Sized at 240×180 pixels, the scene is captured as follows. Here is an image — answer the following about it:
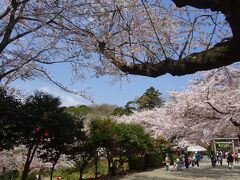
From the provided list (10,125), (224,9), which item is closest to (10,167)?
(10,125)

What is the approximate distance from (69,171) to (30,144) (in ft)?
67.3

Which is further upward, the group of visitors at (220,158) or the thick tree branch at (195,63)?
the thick tree branch at (195,63)

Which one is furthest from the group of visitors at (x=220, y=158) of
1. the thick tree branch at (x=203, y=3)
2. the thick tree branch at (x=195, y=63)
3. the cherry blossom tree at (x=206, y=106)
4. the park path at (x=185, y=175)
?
the thick tree branch at (x=203, y=3)

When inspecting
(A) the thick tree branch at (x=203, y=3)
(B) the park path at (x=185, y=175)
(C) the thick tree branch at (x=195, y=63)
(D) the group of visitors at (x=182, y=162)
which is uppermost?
(A) the thick tree branch at (x=203, y=3)

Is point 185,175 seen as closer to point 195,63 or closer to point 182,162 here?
point 182,162

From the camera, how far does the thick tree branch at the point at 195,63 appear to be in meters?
3.62

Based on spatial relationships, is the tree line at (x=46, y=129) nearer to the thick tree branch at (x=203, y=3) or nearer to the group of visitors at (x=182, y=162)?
the thick tree branch at (x=203, y=3)

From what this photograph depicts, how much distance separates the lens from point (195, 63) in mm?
3938

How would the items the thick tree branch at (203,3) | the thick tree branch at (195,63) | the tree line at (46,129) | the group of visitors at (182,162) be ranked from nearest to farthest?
the thick tree branch at (203,3) → the thick tree branch at (195,63) → the tree line at (46,129) → the group of visitors at (182,162)

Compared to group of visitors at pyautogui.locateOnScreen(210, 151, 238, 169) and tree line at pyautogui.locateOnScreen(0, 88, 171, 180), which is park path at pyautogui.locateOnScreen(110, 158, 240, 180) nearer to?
tree line at pyautogui.locateOnScreen(0, 88, 171, 180)

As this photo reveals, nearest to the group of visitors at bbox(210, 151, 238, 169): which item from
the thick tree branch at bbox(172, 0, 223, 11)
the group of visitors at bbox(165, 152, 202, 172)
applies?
the group of visitors at bbox(165, 152, 202, 172)

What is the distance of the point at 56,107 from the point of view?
38.7 ft

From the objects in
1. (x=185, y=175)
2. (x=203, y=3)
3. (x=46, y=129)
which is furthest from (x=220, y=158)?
(x=203, y=3)

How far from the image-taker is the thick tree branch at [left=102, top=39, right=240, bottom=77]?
11.9ft
